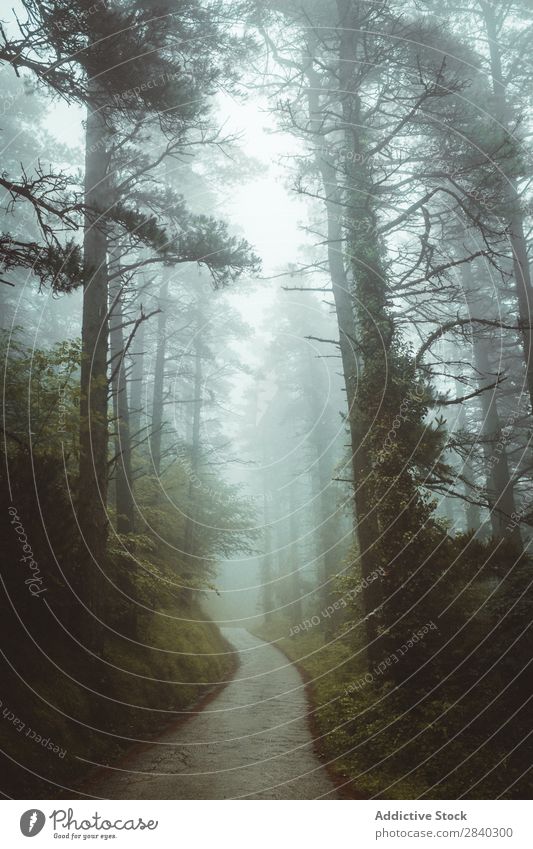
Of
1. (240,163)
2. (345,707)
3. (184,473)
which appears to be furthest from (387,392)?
(240,163)

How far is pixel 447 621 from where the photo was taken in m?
6.60

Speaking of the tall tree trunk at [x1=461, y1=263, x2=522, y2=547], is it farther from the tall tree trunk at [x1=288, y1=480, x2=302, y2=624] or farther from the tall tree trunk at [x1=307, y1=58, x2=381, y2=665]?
the tall tree trunk at [x1=288, y1=480, x2=302, y2=624]

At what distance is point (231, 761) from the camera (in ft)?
20.6

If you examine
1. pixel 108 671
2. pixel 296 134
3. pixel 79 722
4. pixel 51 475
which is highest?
pixel 296 134

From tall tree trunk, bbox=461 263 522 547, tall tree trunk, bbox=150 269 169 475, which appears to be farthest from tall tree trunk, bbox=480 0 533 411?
tall tree trunk, bbox=150 269 169 475

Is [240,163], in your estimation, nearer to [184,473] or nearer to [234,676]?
[184,473]
